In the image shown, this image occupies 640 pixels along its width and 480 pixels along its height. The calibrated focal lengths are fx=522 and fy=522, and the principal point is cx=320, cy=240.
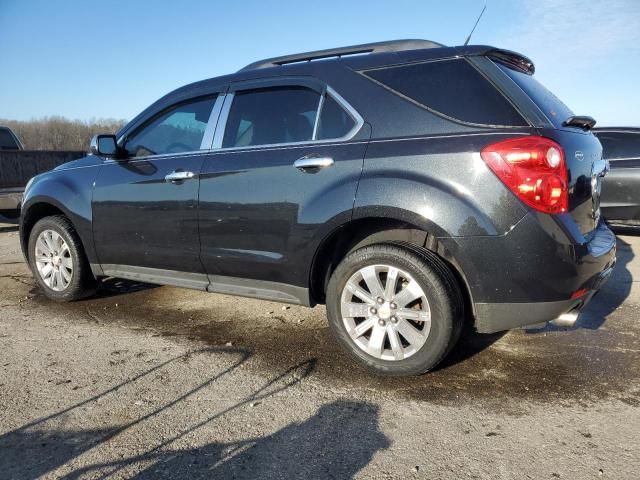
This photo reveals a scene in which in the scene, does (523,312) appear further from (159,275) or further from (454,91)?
(159,275)

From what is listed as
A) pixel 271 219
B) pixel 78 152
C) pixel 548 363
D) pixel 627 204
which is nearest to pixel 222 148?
pixel 271 219

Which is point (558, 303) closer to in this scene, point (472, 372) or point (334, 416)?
point (472, 372)

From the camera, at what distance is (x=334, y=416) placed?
8.60 feet

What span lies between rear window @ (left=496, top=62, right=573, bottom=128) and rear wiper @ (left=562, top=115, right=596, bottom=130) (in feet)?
0.11

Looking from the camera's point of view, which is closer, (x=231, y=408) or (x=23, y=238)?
(x=231, y=408)

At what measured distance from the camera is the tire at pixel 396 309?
9.49 feet

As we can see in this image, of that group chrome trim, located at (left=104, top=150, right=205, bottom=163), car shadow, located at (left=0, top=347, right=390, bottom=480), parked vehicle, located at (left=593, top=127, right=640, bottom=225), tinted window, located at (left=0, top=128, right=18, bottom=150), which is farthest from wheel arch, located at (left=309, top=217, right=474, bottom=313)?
tinted window, located at (left=0, top=128, right=18, bottom=150)

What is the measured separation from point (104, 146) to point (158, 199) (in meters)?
0.75

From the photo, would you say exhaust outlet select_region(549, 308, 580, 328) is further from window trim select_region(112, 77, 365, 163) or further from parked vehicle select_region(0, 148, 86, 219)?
parked vehicle select_region(0, 148, 86, 219)

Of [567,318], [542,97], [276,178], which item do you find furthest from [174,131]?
[567,318]

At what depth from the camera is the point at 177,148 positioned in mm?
4051

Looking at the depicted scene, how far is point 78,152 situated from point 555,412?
1204 cm

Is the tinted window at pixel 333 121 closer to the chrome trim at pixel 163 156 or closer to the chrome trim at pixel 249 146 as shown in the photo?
the chrome trim at pixel 249 146

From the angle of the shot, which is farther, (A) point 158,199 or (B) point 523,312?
(A) point 158,199
